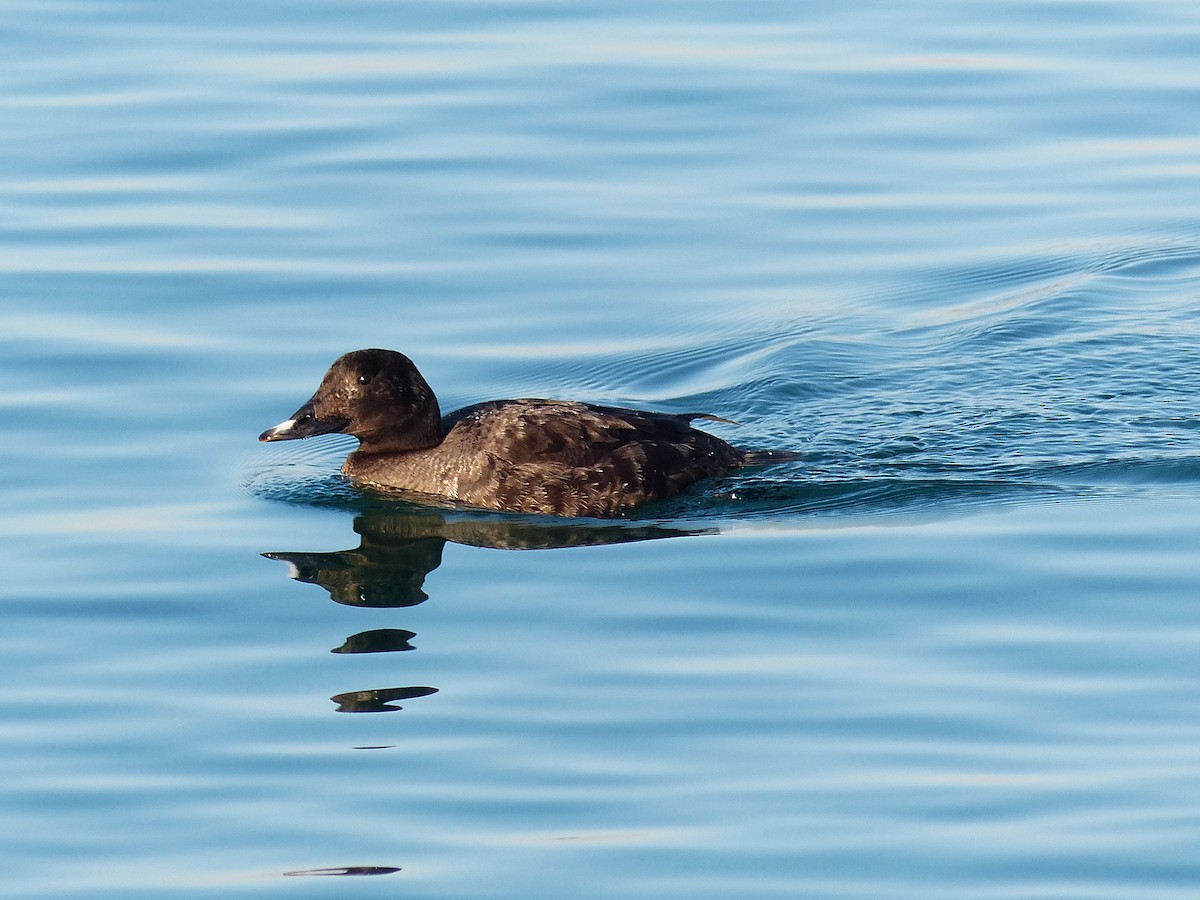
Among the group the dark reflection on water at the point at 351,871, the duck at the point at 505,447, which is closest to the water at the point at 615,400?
the dark reflection on water at the point at 351,871

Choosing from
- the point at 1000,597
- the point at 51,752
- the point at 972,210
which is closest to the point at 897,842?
the point at 1000,597

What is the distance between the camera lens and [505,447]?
10.2 m

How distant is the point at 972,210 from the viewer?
14.1m

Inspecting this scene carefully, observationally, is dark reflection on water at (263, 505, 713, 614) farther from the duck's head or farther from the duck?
the duck's head

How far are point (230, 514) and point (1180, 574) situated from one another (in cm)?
450

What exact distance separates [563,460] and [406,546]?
3.21ft

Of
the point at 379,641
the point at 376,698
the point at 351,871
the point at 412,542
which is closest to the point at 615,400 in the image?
the point at 412,542

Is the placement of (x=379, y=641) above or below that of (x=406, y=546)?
below

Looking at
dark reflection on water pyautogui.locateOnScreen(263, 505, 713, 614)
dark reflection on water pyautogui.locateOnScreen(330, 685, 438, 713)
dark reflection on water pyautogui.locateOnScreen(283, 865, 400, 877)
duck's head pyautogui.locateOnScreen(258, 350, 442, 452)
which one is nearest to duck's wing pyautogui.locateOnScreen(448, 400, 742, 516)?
dark reflection on water pyautogui.locateOnScreen(263, 505, 713, 614)

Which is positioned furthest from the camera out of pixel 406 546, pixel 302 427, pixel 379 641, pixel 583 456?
pixel 302 427

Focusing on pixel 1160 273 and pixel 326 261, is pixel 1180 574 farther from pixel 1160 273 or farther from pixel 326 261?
pixel 326 261

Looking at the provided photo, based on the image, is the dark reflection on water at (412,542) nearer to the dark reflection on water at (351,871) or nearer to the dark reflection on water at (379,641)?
the dark reflection on water at (379,641)

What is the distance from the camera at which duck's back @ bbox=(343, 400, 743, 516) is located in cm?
1005

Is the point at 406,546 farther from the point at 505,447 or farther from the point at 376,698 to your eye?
the point at 376,698
